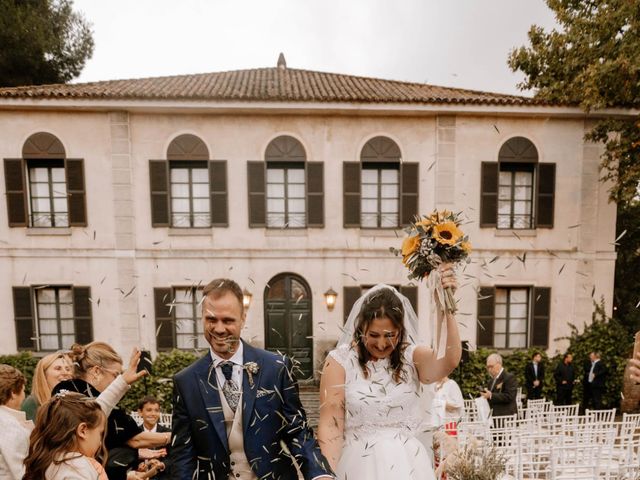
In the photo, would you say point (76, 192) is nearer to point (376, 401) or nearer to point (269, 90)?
point (269, 90)

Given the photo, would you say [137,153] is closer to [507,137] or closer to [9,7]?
[9,7]

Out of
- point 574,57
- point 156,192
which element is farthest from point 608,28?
point 156,192

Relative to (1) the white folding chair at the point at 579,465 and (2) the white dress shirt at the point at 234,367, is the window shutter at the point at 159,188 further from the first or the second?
(1) the white folding chair at the point at 579,465

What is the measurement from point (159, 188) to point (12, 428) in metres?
7.24

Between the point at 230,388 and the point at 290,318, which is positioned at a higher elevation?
the point at 230,388

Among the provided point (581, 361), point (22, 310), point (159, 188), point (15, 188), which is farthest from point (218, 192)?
point (581, 361)

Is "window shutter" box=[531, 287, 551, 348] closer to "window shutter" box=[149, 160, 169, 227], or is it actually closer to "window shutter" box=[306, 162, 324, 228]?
"window shutter" box=[306, 162, 324, 228]

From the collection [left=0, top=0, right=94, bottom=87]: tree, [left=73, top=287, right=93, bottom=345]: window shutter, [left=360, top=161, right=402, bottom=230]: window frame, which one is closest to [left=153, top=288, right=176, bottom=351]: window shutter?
[left=73, top=287, right=93, bottom=345]: window shutter

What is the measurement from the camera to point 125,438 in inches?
105

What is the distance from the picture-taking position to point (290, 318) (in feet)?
32.1

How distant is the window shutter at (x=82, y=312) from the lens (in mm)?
9258

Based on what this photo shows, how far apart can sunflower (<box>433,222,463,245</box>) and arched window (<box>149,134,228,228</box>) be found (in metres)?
7.55

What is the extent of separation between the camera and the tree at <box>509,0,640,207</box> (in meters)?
7.33

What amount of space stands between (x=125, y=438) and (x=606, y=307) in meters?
10.8
